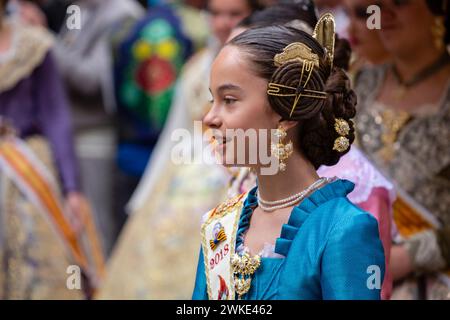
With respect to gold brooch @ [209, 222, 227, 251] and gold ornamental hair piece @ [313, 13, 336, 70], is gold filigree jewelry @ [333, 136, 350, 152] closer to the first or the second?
gold ornamental hair piece @ [313, 13, 336, 70]

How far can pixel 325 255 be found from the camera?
1853 millimetres

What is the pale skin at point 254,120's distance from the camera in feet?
6.37

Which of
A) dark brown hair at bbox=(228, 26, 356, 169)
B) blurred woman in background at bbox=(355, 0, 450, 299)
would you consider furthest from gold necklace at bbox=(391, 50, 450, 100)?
dark brown hair at bbox=(228, 26, 356, 169)

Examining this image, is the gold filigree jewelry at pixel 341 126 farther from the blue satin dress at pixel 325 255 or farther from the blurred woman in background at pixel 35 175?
the blurred woman in background at pixel 35 175

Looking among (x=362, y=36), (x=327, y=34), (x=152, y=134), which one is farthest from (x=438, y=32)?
(x=152, y=134)

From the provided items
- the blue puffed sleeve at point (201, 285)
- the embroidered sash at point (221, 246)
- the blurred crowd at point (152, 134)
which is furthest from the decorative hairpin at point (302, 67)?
the blurred crowd at point (152, 134)

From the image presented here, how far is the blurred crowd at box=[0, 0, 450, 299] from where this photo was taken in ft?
9.67

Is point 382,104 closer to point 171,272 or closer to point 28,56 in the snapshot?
point 171,272

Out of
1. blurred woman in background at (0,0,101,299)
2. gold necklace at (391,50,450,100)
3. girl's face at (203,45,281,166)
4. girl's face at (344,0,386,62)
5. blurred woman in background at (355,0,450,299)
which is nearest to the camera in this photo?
girl's face at (203,45,281,166)

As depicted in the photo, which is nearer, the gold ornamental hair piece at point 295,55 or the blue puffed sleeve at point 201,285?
the gold ornamental hair piece at point 295,55

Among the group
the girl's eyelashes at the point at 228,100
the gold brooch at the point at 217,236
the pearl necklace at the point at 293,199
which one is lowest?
the gold brooch at the point at 217,236

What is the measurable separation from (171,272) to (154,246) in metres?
0.13

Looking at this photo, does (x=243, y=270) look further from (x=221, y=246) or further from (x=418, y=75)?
(x=418, y=75)
